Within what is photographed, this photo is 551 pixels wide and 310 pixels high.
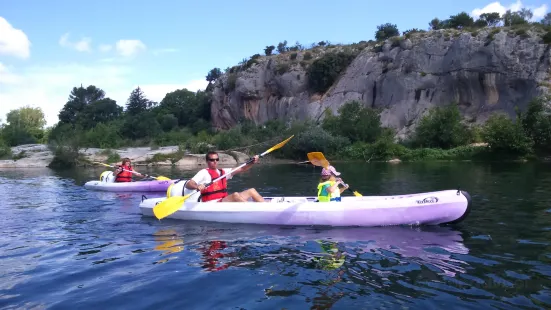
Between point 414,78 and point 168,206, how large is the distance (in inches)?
1284

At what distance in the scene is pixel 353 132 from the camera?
1323 inches

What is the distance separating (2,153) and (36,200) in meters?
27.8

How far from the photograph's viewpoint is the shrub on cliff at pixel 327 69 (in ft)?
140

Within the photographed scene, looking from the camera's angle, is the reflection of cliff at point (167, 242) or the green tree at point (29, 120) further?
the green tree at point (29, 120)

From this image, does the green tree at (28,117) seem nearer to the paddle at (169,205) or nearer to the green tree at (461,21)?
the green tree at (461,21)

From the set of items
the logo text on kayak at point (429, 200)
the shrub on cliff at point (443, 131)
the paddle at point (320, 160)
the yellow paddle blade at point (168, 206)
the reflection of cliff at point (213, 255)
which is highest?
the shrub on cliff at point (443, 131)

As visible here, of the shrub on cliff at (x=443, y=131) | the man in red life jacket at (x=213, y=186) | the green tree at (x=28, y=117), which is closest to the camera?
the man in red life jacket at (x=213, y=186)

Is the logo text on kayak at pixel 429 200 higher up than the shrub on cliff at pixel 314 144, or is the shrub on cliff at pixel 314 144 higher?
the shrub on cliff at pixel 314 144

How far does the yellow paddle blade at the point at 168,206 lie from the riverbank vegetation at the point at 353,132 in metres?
13.6

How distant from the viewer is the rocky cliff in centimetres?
3272

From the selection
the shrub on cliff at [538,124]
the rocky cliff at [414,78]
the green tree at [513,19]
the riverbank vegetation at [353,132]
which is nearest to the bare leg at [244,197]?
the riverbank vegetation at [353,132]

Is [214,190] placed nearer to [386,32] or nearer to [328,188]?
[328,188]

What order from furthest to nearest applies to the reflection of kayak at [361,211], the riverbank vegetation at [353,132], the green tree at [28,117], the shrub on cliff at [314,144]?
the green tree at [28,117], the shrub on cliff at [314,144], the riverbank vegetation at [353,132], the reflection of kayak at [361,211]

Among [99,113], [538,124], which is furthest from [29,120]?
[538,124]
